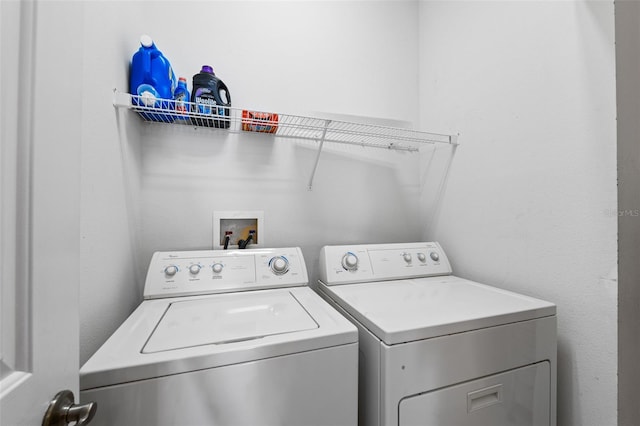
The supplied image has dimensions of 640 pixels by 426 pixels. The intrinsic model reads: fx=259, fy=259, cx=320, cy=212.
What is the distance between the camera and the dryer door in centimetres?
79

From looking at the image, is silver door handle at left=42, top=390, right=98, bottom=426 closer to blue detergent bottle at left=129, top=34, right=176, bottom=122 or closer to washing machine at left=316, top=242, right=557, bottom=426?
washing machine at left=316, top=242, right=557, bottom=426

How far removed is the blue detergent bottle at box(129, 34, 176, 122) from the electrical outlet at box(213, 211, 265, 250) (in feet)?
1.88

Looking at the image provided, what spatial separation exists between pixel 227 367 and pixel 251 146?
1.13 m

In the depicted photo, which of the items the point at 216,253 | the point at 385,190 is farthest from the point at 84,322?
the point at 385,190

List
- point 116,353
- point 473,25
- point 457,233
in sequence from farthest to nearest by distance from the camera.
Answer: point 457,233
point 473,25
point 116,353

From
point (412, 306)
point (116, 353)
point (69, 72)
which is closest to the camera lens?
point (69, 72)

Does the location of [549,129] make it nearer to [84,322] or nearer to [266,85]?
[266,85]

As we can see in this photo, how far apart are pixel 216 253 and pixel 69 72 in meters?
0.90

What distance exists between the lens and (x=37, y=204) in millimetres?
384

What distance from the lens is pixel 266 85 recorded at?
1502 millimetres

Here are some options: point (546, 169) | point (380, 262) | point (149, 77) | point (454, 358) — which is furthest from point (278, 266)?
point (546, 169)

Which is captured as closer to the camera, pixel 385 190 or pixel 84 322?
pixel 84 322

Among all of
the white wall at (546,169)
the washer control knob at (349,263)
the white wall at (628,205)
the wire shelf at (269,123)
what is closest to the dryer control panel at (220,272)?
the washer control knob at (349,263)

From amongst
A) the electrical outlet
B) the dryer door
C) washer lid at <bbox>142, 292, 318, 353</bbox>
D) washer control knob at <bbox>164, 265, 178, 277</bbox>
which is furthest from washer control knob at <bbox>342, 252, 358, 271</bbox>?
washer control knob at <bbox>164, 265, 178, 277</bbox>
